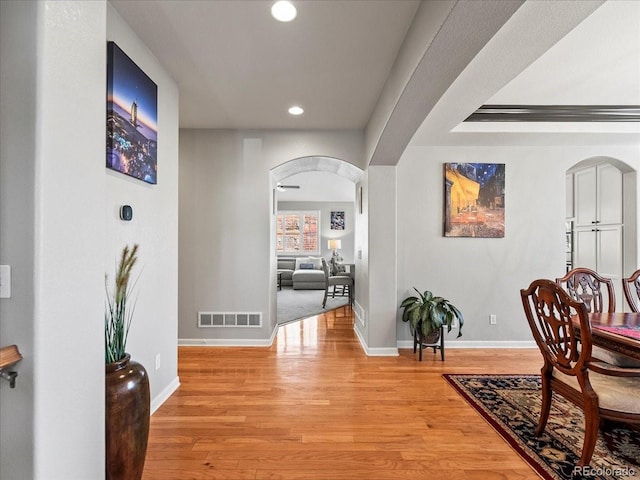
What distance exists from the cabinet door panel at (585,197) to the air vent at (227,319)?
181 inches

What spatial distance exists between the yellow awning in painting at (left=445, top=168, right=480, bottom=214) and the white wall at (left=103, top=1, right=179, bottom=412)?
10.2ft

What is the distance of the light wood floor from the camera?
6.24ft

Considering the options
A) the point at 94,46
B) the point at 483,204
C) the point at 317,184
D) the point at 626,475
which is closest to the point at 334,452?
the point at 626,475

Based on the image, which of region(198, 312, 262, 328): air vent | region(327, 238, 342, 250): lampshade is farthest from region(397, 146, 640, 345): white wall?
region(327, 238, 342, 250): lampshade

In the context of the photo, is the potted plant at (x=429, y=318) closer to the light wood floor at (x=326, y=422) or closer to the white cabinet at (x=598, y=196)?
the light wood floor at (x=326, y=422)

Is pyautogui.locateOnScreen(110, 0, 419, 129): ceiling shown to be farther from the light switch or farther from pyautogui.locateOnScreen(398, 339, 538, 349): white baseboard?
pyautogui.locateOnScreen(398, 339, 538, 349): white baseboard

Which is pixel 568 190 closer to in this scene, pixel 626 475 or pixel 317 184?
pixel 626 475

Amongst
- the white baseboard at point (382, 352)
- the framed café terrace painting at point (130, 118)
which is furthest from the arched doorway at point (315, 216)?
the framed café terrace painting at point (130, 118)

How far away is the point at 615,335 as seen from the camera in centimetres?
196

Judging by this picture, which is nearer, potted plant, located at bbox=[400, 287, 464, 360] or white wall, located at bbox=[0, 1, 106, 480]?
white wall, located at bbox=[0, 1, 106, 480]

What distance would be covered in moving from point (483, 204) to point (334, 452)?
3.33 m

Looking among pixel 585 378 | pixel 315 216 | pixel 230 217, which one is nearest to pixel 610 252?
pixel 585 378

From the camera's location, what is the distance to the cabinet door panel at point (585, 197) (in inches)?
182

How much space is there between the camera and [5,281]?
1099 millimetres
